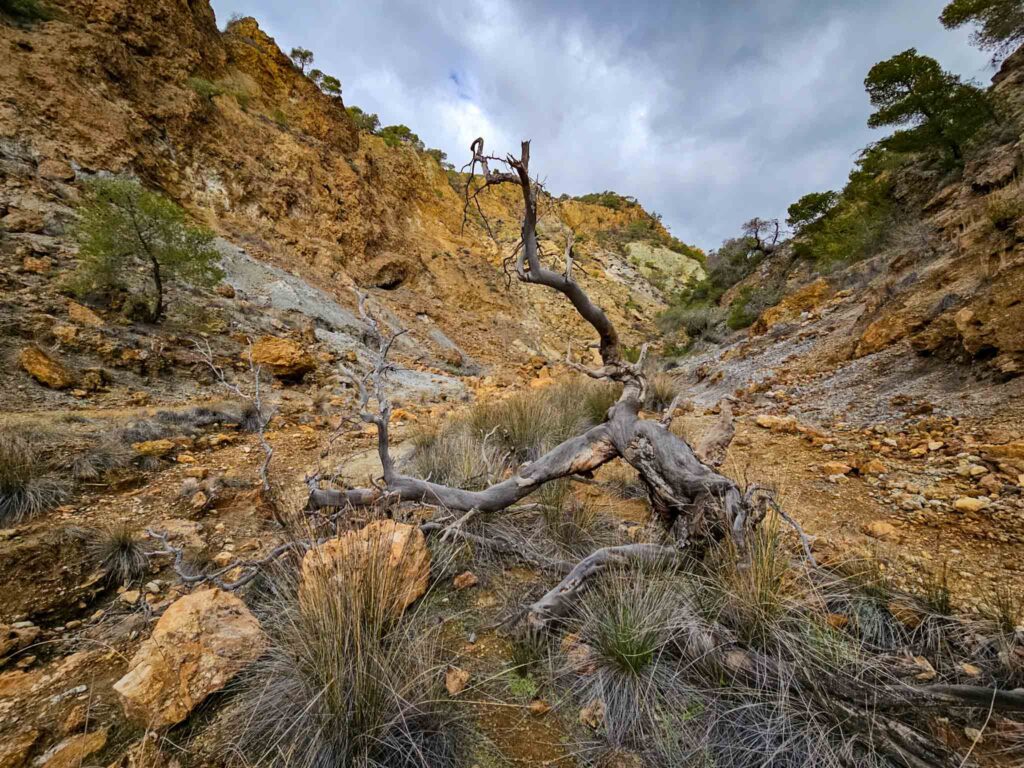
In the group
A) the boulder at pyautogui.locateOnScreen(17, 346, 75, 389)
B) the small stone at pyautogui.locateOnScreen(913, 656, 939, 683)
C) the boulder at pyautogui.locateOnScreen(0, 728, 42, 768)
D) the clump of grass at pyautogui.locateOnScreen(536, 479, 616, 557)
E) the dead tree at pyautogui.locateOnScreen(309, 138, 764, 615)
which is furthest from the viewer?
the boulder at pyautogui.locateOnScreen(17, 346, 75, 389)

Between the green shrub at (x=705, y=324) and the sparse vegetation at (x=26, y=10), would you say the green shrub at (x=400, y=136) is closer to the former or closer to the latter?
the sparse vegetation at (x=26, y=10)

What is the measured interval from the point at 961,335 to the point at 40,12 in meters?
16.8

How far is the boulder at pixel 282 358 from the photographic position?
21.8ft

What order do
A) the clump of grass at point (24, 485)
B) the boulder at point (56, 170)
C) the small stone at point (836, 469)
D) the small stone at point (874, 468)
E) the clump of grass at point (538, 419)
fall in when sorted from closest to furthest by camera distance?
the clump of grass at point (24, 485) → the small stone at point (874, 468) → the small stone at point (836, 469) → the clump of grass at point (538, 419) → the boulder at point (56, 170)

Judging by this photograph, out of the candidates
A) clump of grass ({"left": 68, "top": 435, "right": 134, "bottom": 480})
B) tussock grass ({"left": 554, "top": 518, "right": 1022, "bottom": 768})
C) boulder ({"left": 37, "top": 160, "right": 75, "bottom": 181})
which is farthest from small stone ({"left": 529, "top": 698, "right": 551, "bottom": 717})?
boulder ({"left": 37, "top": 160, "right": 75, "bottom": 181})

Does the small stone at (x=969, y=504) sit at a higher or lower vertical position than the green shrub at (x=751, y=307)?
lower

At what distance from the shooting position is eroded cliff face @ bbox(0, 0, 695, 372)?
780 centimetres

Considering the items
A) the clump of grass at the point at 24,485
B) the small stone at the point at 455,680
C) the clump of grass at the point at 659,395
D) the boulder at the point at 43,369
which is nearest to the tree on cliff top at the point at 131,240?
the boulder at the point at 43,369

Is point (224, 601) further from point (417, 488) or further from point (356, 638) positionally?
point (417, 488)

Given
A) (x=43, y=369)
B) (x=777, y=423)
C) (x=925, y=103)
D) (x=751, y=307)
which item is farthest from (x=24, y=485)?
(x=925, y=103)

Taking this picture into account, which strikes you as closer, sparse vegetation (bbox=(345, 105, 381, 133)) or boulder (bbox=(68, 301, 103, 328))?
boulder (bbox=(68, 301, 103, 328))

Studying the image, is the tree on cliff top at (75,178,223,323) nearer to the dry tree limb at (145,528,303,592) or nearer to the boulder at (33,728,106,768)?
the dry tree limb at (145,528,303,592)

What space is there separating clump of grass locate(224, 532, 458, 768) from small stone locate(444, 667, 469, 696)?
0.04 meters

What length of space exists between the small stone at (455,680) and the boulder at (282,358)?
6446 millimetres
